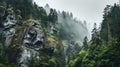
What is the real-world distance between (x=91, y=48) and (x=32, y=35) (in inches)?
915

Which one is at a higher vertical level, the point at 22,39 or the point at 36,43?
the point at 22,39

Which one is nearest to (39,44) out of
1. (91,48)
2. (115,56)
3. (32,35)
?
(32,35)

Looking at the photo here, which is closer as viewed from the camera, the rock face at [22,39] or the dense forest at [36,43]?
the dense forest at [36,43]

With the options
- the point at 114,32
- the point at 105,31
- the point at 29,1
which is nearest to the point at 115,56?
the point at 114,32

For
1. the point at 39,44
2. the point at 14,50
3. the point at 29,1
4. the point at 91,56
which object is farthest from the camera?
the point at 29,1

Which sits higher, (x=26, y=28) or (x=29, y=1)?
(x=29, y=1)

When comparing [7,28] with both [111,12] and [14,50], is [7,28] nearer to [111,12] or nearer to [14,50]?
[14,50]

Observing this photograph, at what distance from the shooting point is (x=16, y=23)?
10844 cm

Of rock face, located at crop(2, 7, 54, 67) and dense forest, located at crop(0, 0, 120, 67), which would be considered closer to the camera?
dense forest, located at crop(0, 0, 120, 67)

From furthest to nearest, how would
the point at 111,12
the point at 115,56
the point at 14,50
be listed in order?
1. the point at 111,12
2. the point at 14,50
3. the point at 115,56

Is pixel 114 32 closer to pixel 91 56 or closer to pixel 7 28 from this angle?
pixel 91 56

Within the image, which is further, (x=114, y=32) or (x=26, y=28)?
(x=26, y=28)

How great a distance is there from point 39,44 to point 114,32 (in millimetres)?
26632

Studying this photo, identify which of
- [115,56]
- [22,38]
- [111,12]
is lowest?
[115,56]
